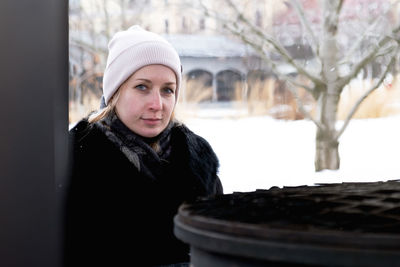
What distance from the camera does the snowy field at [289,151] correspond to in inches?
286

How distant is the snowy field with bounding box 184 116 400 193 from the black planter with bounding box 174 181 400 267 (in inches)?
228

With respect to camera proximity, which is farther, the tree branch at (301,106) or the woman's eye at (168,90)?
the tree branch at (301,106)

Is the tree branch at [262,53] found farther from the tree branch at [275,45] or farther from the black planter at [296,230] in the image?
the black planter at [296,230]

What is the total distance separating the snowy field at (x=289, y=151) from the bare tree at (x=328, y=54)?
1.03 ft

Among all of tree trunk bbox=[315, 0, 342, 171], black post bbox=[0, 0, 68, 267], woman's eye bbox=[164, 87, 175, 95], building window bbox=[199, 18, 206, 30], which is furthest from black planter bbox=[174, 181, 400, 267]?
tree trunk bbox=[315, 0, 342, 171]

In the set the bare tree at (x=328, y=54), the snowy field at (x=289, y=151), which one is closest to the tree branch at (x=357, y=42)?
the bare tree at (x=328, y=54)

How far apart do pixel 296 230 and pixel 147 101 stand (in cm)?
111

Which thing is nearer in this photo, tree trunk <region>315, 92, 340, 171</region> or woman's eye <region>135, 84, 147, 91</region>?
woman's eye <region>135, 84, 147, 91</region>

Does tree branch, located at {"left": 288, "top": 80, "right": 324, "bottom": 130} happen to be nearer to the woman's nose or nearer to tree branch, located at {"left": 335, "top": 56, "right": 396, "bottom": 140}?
tree branch, located at {"left": 335, "top": 56, "right": 396, "bottom": 140}

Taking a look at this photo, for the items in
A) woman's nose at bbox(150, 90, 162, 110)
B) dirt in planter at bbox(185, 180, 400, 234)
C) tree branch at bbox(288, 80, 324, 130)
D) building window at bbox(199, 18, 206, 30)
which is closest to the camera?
dirt in planter at bbox(185, 180, 400, 234)

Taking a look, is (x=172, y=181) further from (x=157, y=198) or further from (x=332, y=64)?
(x=332, y=64)

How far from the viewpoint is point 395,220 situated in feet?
2.85

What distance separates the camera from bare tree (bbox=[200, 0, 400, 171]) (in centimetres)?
752

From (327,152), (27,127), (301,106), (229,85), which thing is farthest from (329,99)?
(27,127)
